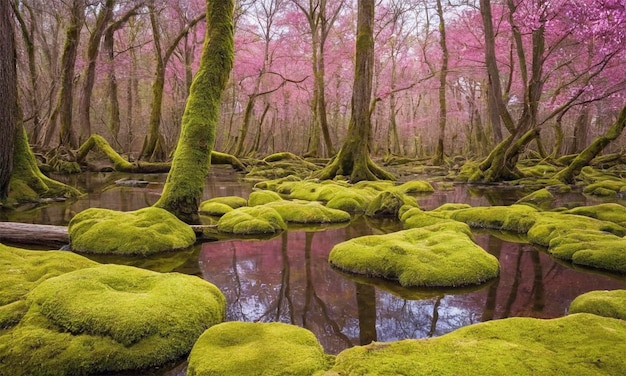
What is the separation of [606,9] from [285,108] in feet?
87.9

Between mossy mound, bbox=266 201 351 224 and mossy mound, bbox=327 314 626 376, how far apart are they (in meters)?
5.32

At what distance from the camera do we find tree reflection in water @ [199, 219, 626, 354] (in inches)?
134

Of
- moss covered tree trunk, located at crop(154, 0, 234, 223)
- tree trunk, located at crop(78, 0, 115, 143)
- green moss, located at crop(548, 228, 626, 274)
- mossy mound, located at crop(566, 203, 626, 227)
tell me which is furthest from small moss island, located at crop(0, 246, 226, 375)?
tree trunk, located at crop(78, 0, 115, 143)

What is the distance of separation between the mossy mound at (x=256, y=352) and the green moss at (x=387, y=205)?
5966 millimetres

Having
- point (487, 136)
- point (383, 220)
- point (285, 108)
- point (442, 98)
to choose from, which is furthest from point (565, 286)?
point (285, 108)

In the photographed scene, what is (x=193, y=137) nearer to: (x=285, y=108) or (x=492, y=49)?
(x=492, y=49)

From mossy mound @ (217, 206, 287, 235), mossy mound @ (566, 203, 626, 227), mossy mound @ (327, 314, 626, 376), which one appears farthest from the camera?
mossy mound @ (566, 203, 626, 227)

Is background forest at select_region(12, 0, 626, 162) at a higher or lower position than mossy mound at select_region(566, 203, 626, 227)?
higher

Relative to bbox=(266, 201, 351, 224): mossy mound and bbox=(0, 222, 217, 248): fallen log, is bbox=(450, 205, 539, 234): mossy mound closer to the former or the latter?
bbox=(266, 201, 351, 224): mossy mound

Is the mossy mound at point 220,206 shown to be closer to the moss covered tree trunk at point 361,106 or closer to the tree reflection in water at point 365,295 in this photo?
the tree reflection in water at point 365,295

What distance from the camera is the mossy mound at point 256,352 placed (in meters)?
2.26

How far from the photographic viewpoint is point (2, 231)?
219 inches

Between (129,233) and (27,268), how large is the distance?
186 cm

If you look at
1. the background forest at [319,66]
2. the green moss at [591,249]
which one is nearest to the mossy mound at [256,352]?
the green moss at [591,249]
